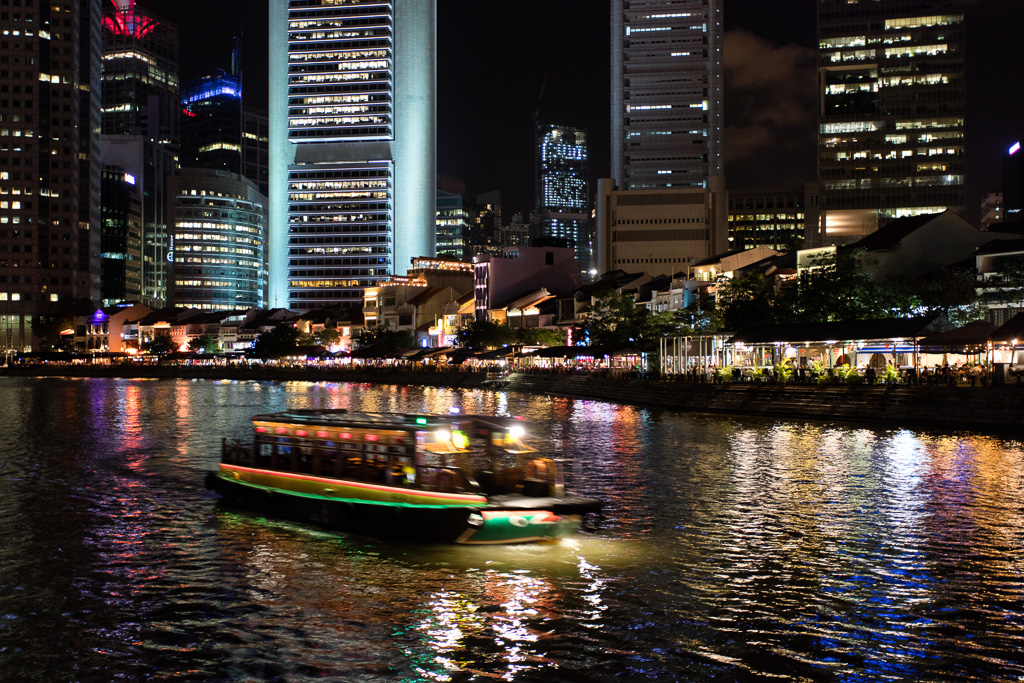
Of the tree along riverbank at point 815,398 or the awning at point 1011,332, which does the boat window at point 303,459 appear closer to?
the tree along riverbank at point 815,398

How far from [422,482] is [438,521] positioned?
1.06 m

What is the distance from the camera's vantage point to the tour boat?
64.7 ft

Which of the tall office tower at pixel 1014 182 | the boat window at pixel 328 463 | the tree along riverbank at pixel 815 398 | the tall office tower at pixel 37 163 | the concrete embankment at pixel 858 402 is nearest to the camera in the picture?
the boat window at pixel 328 463

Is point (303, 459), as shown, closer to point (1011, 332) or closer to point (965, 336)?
point (1011, 332)

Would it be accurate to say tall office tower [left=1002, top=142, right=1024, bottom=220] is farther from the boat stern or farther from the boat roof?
the boat stern

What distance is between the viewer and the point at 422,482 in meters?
20.6

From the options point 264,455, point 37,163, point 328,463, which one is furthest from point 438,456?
point 37,163

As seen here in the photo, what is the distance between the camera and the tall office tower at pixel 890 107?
191 m

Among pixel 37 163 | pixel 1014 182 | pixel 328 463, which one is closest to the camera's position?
pixel 328 463

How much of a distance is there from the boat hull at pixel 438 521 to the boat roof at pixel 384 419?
6.22 ft

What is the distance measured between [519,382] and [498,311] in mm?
42432

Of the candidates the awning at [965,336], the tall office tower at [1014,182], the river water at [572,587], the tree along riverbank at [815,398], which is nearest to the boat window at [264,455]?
the river water at [572,587]

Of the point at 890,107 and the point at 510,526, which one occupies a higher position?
the point at 890,107

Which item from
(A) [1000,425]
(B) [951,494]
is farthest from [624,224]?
(B) [951,494]
